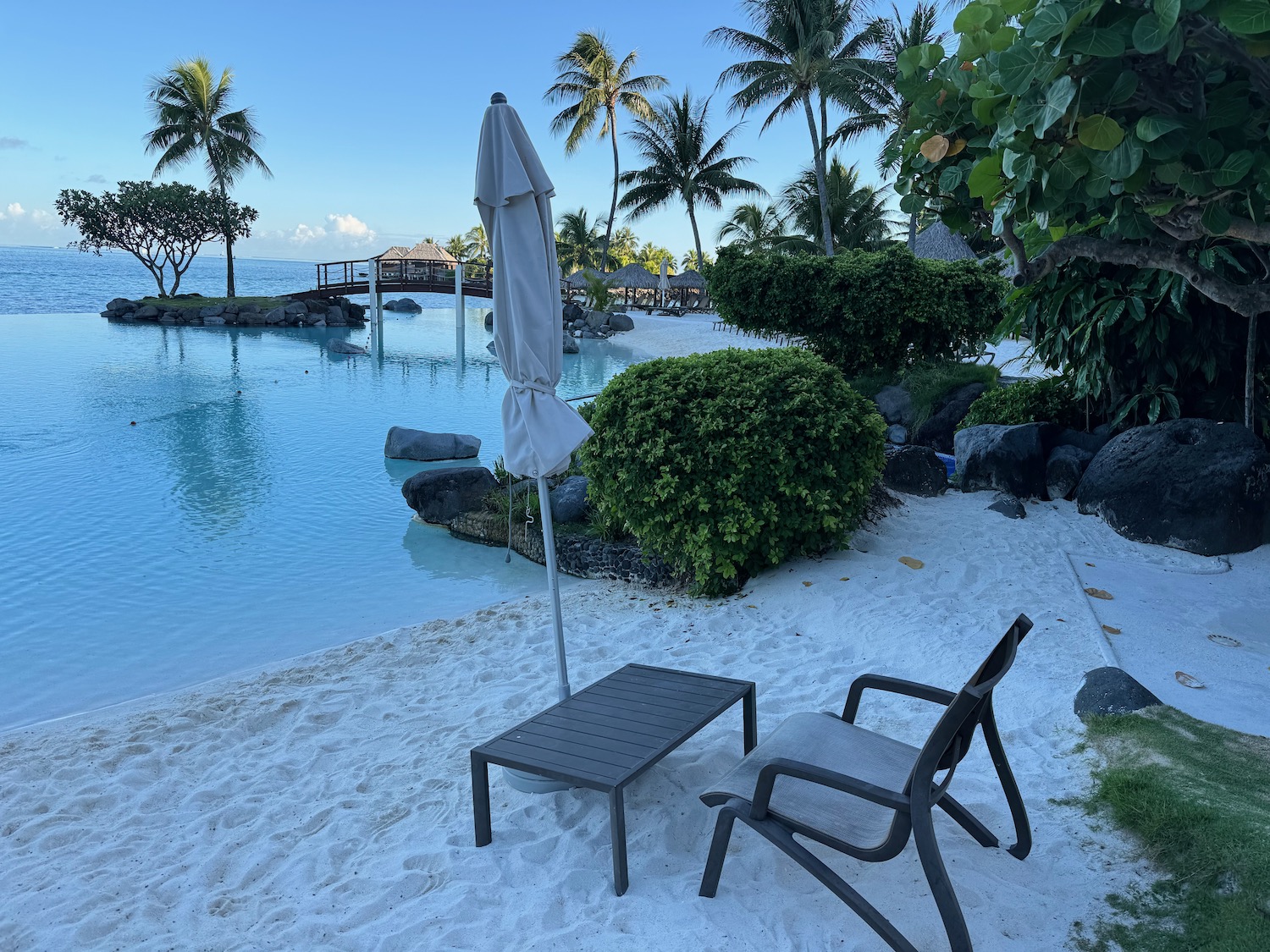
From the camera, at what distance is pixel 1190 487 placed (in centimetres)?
630

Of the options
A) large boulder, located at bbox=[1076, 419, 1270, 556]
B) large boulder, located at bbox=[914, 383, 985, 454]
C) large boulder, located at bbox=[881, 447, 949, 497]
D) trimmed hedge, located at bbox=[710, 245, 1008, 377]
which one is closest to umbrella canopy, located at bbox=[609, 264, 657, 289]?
trimmed hedge, located at bbox=[710, 245, 1008, 377]

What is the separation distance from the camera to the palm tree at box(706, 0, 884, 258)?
26.5m

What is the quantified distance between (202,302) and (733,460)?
39.3 m

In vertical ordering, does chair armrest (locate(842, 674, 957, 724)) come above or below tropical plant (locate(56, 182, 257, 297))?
below

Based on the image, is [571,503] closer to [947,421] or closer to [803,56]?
[947,421]

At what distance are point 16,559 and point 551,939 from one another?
771 cm

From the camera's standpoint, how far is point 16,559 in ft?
26.4

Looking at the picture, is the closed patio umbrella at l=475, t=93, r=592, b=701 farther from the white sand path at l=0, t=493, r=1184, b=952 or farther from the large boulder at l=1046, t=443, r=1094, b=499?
the large boulder at l=1046, t=443, r=1094, b=499

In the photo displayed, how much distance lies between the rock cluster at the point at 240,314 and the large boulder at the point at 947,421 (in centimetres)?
3218

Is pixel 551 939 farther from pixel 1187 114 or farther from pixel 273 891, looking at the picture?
pixel 1187 114

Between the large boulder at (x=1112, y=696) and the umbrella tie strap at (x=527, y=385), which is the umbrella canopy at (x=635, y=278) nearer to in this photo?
the umbrella tie strap at (x=527, y=385)

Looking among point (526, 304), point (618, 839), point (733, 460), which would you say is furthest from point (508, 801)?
point (733, 460)

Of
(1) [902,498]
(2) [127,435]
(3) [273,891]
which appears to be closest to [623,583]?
(1) [902,498]

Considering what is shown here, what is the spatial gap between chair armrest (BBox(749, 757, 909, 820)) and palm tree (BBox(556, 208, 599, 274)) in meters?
44.9
